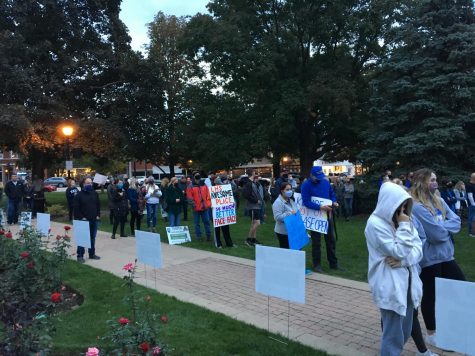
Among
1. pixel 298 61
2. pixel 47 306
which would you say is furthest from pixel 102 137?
pixel 47 306

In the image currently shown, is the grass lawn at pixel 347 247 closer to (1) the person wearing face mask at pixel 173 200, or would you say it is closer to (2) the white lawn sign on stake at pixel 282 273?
(1) the person wearing face mask at pixel 173 200

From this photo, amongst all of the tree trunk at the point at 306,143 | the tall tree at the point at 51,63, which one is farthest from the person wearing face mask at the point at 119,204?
the tree trunk at the point at 306,143

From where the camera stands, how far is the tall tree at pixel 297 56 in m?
24.2

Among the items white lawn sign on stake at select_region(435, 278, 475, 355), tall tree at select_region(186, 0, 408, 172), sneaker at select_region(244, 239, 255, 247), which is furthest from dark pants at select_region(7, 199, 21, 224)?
white lawn sign on stake at select_region(435, 278, 475, 355)

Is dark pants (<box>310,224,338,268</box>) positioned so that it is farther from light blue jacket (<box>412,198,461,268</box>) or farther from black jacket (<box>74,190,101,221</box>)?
black jacket (<box>74,190,101,221</box>)

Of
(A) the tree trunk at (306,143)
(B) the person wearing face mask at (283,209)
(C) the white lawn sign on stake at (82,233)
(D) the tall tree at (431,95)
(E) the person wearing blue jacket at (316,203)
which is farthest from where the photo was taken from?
(A) the tree trunk at (306,143)

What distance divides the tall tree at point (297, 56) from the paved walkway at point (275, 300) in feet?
51.5

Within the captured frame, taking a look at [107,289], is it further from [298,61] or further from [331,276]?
[298,61]

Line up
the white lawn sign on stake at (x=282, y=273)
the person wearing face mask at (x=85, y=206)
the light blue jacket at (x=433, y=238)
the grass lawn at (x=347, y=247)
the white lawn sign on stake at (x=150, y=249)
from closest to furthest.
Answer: the light blue jacket at (x=433, y=238)
the white lawn sign on stake at (x=282, y=273)
the white lawn sign on stake at (x=150, y=249)
the grass lawn at (x=347, y=247)
the person wearing face mask at (x=85, y=206)

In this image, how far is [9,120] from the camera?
1989 centimetres

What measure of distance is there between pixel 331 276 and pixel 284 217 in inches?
55.1

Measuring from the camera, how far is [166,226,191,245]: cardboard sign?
40.4 feet

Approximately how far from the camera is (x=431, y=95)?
56.6 feet

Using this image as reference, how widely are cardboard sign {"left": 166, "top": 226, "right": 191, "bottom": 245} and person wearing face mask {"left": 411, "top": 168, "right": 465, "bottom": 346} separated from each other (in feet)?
27.4
